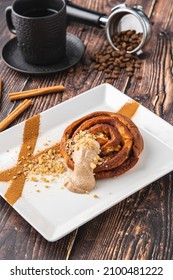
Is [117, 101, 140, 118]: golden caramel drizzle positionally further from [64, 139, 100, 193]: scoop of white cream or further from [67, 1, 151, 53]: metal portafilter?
[67, 1, 151, 53]: metal portafilter

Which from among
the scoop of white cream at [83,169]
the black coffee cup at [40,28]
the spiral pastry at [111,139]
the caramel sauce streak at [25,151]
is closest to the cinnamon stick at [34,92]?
the black coffee cup at [40,28]

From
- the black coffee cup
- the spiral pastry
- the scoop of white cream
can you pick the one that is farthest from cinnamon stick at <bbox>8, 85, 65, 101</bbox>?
the scoop of white cream

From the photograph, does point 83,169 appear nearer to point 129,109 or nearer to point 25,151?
point 25,151

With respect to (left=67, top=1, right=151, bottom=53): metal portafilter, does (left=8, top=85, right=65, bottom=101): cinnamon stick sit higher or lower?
higher

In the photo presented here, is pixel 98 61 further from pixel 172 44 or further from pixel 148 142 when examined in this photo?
pixel 148 142

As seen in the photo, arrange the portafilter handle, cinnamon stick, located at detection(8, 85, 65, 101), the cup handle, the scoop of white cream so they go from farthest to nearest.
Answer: the portafilter handle, the cup handle, cinnamon stick, located at detection(8, 85, 65, 101), the scoop of white cream

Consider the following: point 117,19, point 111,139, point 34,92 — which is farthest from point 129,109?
point 117,19

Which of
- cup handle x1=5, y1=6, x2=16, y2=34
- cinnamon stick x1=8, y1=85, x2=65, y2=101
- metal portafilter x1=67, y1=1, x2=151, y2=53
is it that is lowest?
metal portafilter x1=67, y1=1, x2=151, y2=53
